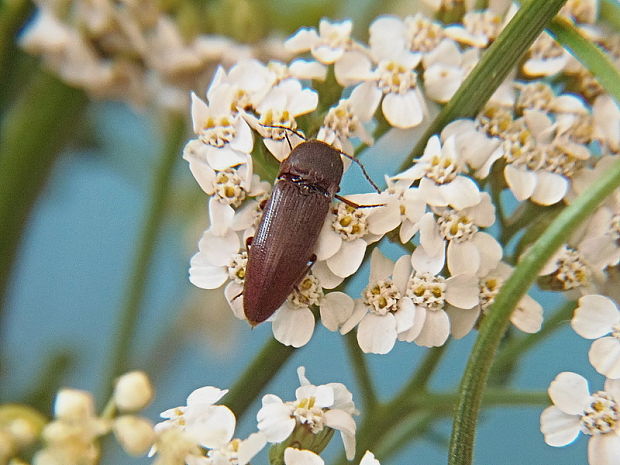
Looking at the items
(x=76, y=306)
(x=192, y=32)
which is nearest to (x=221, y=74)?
(x=192, y=32)

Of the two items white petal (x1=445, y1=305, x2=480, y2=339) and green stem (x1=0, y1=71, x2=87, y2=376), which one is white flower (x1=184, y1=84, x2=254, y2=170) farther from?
green stem (x1=0, y1=71, x2=87, y2=376)

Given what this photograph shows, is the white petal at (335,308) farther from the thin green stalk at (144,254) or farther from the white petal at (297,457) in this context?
the thin green stalk at (144,254)

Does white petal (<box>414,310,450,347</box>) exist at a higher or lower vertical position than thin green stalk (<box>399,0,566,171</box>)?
lower

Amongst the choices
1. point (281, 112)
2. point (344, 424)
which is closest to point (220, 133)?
point (281, 112)

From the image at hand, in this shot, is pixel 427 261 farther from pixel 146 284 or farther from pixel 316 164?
pixel 146 284

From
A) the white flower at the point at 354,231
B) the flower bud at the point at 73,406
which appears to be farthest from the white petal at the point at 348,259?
the flower bud at the point at 73,406

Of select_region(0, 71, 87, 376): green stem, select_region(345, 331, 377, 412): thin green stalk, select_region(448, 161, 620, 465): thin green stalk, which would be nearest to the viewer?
select_region(448, 161, 620, 465): thin green stalk

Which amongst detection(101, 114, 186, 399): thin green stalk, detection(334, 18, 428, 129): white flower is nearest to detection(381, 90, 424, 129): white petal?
detection(334, 18, 428, 129): white flower
